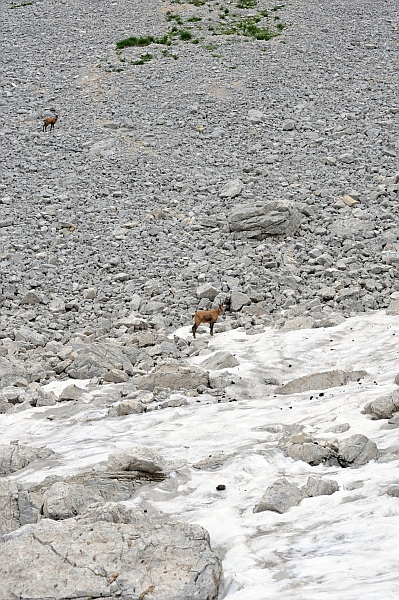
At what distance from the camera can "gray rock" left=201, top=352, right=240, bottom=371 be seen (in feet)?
39.7

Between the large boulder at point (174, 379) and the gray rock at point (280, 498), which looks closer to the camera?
the gray rock at point (280, 498)

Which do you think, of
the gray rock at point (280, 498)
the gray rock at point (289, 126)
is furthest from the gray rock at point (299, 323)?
the gray rock at point (289, 126)

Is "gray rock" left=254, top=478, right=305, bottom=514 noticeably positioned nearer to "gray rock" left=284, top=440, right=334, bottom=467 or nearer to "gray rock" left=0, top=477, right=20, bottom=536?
"gray rock" left=284, top=440, right=334, bottom=467

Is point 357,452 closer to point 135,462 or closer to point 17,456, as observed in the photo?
point 135,462

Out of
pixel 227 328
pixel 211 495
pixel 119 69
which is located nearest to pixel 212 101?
pixel 119 69

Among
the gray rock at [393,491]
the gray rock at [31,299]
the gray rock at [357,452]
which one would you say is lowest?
the gray rock at [31,299]

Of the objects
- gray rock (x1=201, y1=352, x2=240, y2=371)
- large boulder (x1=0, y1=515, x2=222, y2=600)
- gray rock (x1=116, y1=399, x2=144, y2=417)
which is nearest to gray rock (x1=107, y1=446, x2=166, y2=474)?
large boulder (x1=0, y1=515, x2=222, y2=600)

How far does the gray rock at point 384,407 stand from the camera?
8500 mm

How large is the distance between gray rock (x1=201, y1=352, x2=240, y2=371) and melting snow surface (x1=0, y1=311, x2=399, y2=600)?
0.48 feet

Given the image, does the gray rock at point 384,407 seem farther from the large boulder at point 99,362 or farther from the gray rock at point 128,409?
the large boulder at point 99,362

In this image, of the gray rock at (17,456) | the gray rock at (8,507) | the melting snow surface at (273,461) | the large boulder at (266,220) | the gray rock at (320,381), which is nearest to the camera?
the melting snow surface at (273,461)

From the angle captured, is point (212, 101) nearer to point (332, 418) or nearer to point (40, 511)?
point (332, 418)

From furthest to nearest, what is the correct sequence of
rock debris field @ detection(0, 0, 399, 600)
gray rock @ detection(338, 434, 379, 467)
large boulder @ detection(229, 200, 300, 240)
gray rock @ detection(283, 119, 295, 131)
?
gray rock @ detection(283, 119, 295, 131) → large boulder @ detection(229, 200, 300, 240) → gray rock @ detection(338, 434, 379, 467) → rock debris field @ detection(0, 0, 399, 600)

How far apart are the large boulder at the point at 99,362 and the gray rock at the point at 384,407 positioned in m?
4.64
